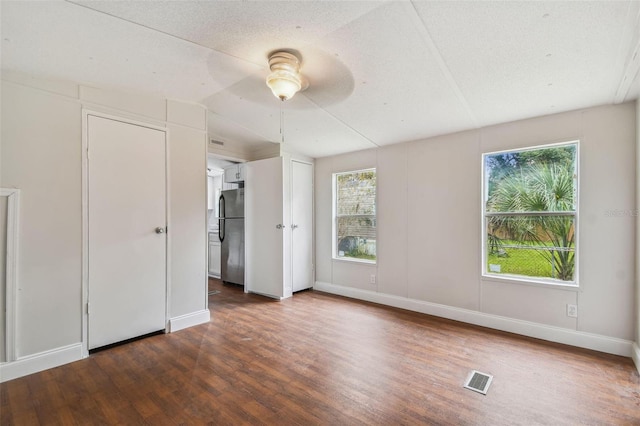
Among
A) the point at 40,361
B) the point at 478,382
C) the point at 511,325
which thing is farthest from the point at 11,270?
the point at 511,325

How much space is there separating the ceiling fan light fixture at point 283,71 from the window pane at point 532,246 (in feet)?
8.77

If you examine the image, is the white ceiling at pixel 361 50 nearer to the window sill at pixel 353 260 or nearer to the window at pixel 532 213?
the window at pixel 532 213

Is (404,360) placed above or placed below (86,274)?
below

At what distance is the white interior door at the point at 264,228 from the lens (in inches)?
174

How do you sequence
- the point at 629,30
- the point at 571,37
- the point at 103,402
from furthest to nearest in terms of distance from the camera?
the point at 103,402 → the point at 571,37 → the point at 629,30

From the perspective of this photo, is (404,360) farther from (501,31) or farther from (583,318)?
(501,31)

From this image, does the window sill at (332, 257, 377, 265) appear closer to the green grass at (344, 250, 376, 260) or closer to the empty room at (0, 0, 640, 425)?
the green grass at (344, 250, 376, 260)

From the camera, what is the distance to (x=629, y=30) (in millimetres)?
1733

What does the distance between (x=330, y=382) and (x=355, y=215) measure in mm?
2743

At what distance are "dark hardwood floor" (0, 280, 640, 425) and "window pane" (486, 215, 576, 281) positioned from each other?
0.71 meters

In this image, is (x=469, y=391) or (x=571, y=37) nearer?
(x=571, y=37)

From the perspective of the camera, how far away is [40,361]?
7.79 feet

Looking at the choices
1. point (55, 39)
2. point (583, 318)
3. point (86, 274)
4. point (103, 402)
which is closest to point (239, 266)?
point (86, 274)

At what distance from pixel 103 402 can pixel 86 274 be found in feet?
3.84
